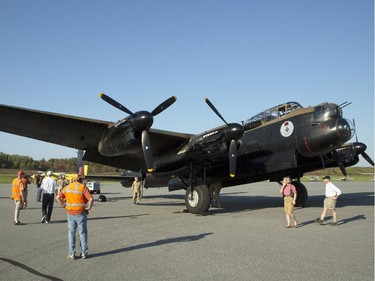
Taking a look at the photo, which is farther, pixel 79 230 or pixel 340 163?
pixel 340 163

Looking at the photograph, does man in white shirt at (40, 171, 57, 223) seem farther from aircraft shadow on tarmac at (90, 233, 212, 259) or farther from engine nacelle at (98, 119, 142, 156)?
aircraft shadow on tarmac at (90, 233, 212, 259)

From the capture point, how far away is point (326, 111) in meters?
13.4

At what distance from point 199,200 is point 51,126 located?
6.70m

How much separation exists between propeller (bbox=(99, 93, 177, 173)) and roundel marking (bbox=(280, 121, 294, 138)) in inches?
195

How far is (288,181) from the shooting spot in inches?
428

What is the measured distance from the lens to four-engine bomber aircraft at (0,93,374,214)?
12.4 m

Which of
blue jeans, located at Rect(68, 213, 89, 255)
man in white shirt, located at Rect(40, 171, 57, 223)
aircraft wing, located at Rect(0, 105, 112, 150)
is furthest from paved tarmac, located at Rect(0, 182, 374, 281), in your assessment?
aircraft wing, located at Rect(0, 105, 112, 150)

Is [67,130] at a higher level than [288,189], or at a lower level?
higher

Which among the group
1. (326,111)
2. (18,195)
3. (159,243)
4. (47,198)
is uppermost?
(326,111)

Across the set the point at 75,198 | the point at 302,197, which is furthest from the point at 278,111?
the point at 75,198

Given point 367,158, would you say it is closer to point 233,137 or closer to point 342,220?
point 342,220

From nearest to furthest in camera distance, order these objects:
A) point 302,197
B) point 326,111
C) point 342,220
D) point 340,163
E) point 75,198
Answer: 1. point 75,198
2. point 342,220
3. point 326,111
4. point 340,163
5. point 302,197

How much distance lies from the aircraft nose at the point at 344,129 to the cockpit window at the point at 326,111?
0.38 meters

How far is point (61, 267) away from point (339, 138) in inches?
427
